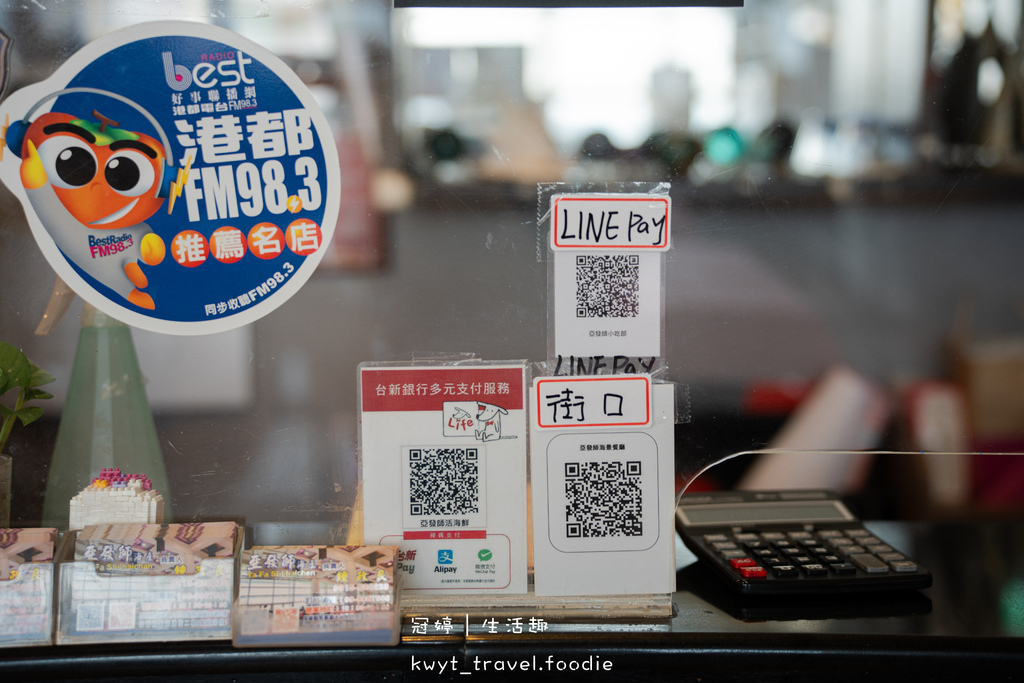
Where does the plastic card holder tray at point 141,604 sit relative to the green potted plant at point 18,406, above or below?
below

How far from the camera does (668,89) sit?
0.75 meters

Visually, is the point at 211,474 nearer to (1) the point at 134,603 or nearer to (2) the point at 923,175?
(1) the point at 134,603

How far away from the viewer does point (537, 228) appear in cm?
75

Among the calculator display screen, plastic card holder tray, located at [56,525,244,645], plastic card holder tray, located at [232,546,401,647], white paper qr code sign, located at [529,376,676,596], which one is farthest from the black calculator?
plastic card holder tray, located at [56,525,244,645]

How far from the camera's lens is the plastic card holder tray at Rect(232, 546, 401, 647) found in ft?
2.23

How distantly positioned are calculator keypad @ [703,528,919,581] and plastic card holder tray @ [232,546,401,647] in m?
0.39

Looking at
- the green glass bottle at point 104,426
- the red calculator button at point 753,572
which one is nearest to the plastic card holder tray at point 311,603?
the green glass bottle at point 104,426

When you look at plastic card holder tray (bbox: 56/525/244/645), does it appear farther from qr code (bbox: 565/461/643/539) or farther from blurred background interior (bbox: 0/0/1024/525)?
qr code (bbox: 565/461/643/539)

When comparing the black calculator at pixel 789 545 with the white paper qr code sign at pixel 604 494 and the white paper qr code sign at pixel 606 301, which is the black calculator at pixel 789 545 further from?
the white paper qr code sign at pixel 606 301

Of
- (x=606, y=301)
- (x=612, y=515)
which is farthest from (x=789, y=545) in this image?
(x=606, y=301)

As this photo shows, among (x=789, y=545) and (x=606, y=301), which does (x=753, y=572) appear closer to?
(x=789, y=545)

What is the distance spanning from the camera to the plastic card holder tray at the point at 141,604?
681mm

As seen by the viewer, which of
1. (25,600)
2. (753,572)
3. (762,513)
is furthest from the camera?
(762,513)

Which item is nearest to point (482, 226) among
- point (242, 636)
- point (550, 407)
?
point (550, 407)
